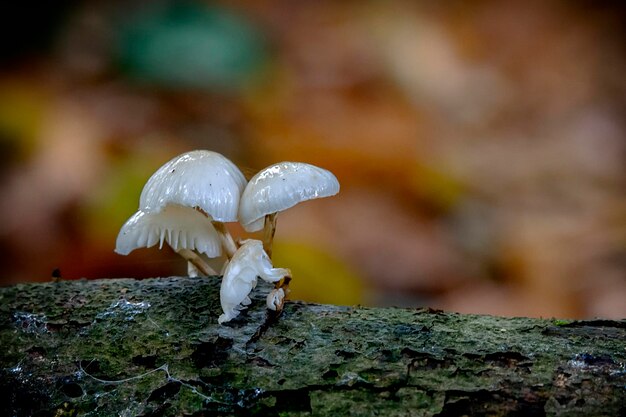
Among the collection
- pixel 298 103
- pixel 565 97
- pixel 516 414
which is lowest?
pixel 516 414

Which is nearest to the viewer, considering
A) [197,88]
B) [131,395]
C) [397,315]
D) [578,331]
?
[131,395]

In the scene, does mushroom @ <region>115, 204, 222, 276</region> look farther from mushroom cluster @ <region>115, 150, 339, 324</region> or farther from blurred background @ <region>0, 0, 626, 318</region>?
blurred background @ <region>0, 0, 626, 318</region>

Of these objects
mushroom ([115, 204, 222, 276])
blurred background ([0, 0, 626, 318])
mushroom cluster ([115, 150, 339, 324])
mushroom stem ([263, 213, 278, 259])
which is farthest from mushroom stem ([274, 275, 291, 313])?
blurred background ([0, 0, 626, 318])

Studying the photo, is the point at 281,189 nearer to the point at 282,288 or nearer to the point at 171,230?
the point at 282,288

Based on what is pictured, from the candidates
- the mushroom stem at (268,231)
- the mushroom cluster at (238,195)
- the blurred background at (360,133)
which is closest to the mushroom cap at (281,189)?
the mushroom cluster at (238,195)

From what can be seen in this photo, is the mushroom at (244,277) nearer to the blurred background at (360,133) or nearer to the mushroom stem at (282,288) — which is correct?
the mushroom stem at (282,288)

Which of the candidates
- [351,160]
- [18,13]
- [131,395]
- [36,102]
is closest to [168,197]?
[131,395]

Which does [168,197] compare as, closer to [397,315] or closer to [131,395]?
[131,395]
